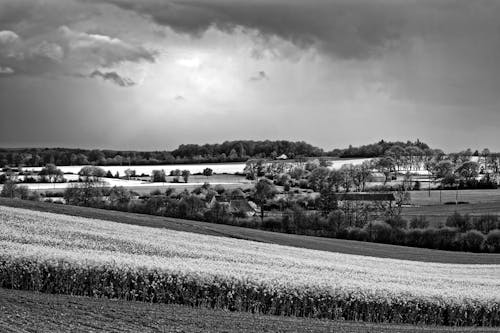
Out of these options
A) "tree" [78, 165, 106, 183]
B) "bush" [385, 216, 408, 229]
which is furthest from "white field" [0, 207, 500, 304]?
"tree" [78, 165, 106, 183]

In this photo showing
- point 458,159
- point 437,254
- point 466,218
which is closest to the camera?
point 437,254

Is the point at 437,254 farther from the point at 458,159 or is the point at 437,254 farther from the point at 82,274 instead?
the point at 458,159

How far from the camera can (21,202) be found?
143ft

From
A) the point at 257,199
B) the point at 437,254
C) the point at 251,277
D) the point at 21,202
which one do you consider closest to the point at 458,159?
the point at 257,199

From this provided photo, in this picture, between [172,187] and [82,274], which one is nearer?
[82,274]

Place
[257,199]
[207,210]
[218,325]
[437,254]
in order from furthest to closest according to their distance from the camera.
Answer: [257,199]
[207,210]
[437,254]
[218,325]

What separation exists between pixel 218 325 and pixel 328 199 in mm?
84918

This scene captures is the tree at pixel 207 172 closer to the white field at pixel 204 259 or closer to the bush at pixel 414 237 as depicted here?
the bush at pixel 414 237

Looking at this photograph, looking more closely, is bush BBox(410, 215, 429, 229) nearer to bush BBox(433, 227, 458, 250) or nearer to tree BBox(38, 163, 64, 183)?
bush BBox(433, 227, 458, 250)

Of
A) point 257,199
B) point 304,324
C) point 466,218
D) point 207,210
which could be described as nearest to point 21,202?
point 304,324

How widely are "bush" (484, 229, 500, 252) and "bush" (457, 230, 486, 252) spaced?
21.4 inches

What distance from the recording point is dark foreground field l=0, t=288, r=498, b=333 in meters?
14.5

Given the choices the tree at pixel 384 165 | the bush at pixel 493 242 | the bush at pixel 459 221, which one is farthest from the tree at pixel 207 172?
the bush at pixel 493 242

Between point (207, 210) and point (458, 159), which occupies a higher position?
point (458, 159)
